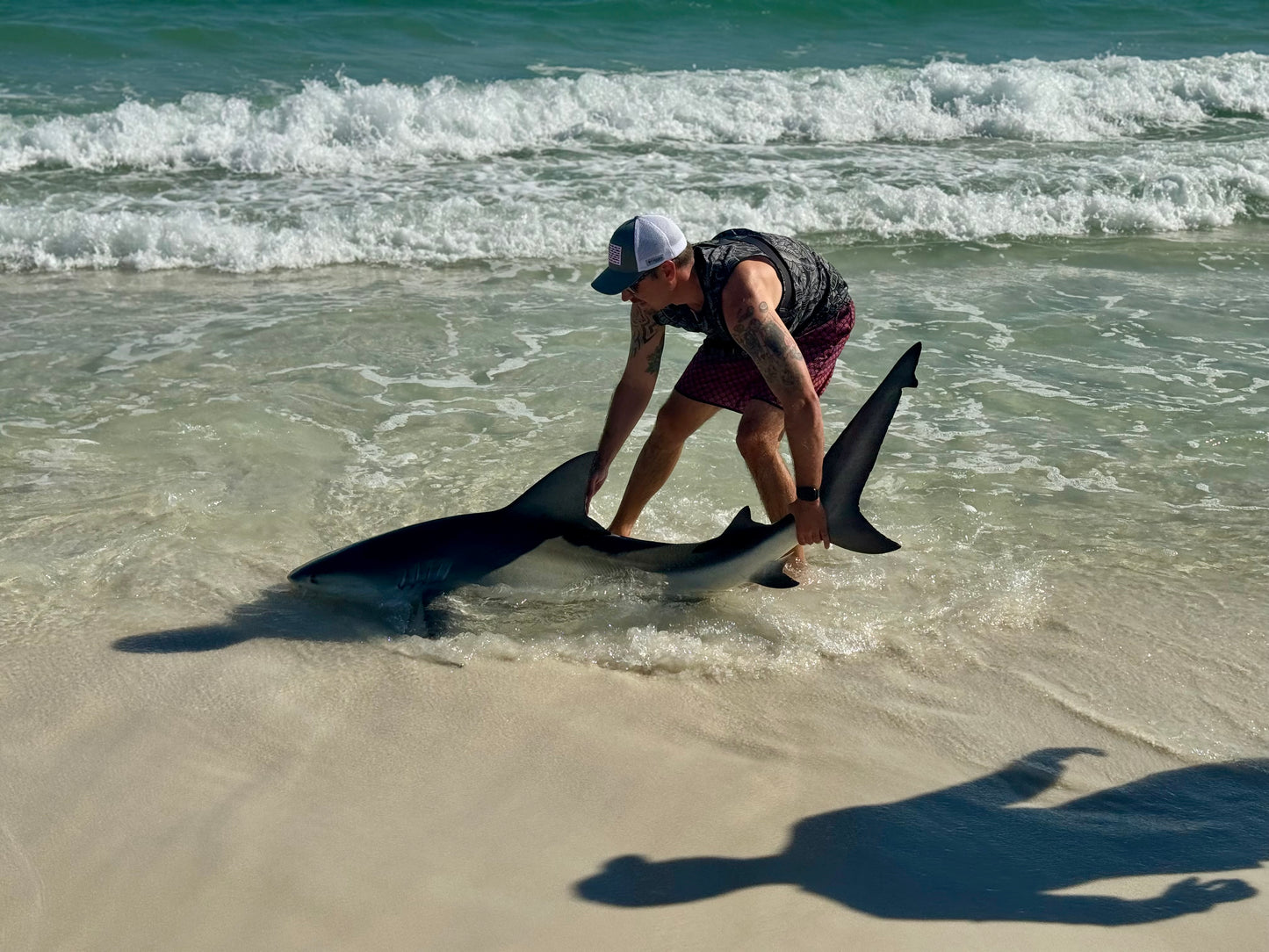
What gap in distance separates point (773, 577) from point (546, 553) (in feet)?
2.48

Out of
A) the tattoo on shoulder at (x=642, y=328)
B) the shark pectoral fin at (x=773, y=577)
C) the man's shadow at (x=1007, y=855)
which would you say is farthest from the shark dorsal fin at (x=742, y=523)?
the man's shadow at (x=1007, y=855)

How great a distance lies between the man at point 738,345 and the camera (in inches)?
142

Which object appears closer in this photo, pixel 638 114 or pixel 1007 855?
pixel 1007 855

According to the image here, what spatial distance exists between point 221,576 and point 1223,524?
3956mm

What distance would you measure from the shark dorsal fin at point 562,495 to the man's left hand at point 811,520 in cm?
67

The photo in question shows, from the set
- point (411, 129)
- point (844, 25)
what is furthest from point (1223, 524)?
point (844, 25)

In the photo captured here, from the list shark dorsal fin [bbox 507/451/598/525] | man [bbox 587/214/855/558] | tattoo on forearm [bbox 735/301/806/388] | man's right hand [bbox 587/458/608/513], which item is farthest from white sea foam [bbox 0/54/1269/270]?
tattoo on forearm [bbox 735/301/806/388]

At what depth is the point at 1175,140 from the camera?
1405 centimetres

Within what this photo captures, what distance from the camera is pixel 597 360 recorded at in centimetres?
699

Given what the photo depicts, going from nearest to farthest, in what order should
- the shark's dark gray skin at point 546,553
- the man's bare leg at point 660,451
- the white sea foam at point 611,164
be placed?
the shark's dark gray skin at point 546,553
the man's bare leg at point 660,451
the white sea foam at point 611,164

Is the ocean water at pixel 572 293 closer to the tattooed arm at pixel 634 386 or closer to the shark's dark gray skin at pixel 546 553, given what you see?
the shark's dark gray skin at pixel 546 553

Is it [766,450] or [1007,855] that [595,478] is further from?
[1007,855]

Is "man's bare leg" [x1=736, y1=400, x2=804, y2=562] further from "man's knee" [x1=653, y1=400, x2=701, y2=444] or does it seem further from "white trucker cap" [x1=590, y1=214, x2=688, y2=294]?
"white trucker cap" [x1=590, y1=214, x2=688, y2=294]

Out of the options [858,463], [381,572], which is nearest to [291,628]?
[381,572]
